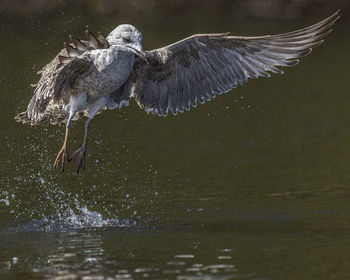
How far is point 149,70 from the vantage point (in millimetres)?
8828

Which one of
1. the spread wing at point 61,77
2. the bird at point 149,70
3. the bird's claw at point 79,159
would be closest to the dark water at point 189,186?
the bird's claw at point 79,159

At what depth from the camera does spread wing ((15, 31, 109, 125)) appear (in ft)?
25.9

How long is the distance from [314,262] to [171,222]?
1.87 m

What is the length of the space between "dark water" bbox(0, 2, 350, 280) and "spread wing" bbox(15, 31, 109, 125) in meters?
1.09

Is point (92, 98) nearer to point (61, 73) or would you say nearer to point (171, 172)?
point (61, 73)

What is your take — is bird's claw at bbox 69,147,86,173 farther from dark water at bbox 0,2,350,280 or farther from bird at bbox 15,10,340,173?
dark water at bbox 0,2,350,280

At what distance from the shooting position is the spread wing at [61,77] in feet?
25.9

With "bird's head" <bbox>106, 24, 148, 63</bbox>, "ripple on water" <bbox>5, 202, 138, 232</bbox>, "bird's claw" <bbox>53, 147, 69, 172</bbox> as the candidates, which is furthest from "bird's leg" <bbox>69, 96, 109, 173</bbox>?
"bird's head" <bbox>106, 24, 148, 63</bbox>

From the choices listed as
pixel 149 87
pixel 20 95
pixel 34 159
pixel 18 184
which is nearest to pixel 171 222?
pixel 149 87

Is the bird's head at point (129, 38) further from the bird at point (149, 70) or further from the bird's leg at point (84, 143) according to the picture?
the bird's leg at point (84, 143)

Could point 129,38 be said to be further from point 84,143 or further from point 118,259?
point 118,259

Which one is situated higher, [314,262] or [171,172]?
[171,172]

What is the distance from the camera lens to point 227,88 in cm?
874

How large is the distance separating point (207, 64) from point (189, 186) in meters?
1.68
